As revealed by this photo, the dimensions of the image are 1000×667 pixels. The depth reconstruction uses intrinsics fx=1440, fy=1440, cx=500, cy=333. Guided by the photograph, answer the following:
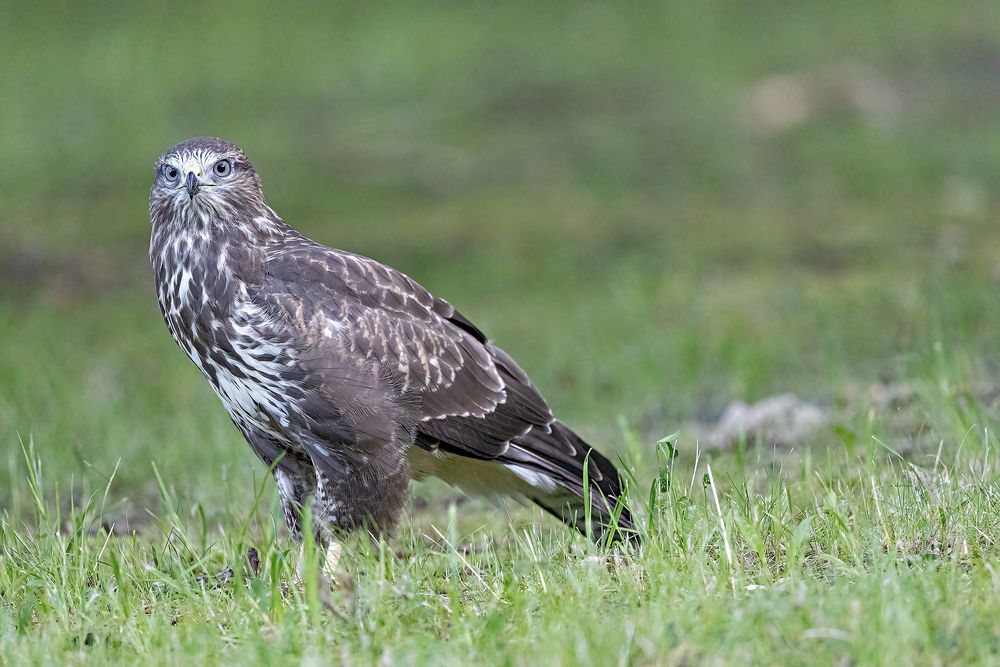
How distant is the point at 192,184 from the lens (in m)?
A: 5.25

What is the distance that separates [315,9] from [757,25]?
5.76 m

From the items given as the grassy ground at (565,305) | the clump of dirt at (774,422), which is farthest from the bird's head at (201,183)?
the clump of dirt at (774,422)

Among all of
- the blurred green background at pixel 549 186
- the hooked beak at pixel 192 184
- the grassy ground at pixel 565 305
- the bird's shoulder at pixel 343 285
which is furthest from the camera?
the blurred green background at pixel 549 186

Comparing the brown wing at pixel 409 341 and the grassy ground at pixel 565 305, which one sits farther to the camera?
the brown wing at pixel 409 341

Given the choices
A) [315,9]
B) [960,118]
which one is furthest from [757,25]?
[315,9]

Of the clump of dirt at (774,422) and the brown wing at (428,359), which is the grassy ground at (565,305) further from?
the brown wing at (428,359)

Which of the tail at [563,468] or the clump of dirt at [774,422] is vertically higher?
the tail at [563,468]

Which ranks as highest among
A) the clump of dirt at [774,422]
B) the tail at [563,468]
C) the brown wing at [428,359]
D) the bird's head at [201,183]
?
the bird's head at [201,183]

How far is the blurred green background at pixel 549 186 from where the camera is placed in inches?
322

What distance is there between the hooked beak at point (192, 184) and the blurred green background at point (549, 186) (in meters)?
1.11

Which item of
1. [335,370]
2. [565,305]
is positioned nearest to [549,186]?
[565,305]

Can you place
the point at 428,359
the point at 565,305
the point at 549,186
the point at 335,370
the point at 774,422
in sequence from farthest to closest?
the point at 549,186, the point at 565,305, the point at 774,422, the point at 428,359, the point at 335,370

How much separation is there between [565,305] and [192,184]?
5714mm

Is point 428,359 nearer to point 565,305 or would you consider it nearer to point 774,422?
point 774,422
